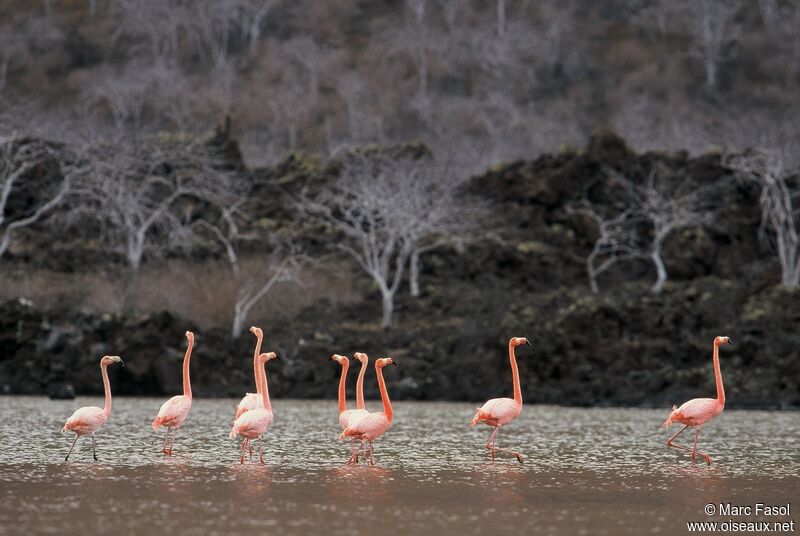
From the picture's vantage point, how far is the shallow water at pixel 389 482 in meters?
14.0

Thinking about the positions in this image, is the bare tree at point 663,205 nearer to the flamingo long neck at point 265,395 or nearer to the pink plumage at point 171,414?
the flamingo long neck at point 265,395

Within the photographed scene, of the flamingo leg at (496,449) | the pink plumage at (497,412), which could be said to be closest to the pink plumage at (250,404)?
the pink plumage at (497,412)

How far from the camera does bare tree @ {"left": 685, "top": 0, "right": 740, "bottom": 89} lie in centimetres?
11225

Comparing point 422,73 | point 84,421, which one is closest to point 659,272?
point 84,421

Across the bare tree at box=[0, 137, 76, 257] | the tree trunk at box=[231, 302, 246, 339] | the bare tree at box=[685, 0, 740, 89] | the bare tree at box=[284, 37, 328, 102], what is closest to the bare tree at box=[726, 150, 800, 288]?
the tree trunk at box=[231, 302, 246, 339]

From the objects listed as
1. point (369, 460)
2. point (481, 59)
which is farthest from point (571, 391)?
point (481, 59)

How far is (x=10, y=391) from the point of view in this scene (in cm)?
4697

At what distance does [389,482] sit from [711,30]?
105 m

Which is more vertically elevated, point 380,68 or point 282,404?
point 380,68

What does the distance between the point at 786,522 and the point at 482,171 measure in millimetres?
62416

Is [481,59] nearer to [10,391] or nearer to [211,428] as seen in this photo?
[10,391]

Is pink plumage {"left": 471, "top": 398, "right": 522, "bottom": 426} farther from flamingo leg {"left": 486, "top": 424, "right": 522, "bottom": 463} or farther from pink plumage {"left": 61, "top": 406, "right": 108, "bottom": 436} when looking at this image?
pink plumage {"left": 61, "top": 406, "right": 108, "bottom": 436}

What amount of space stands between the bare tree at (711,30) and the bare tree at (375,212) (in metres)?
55.9

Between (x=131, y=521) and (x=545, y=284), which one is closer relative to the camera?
(x=131, y=521)
